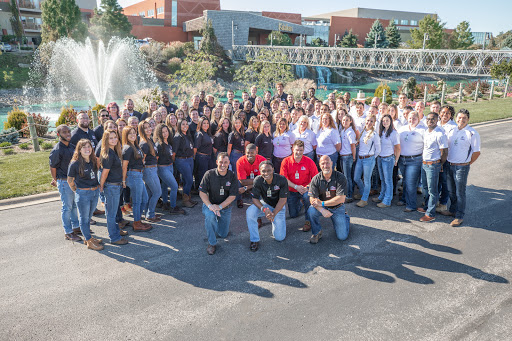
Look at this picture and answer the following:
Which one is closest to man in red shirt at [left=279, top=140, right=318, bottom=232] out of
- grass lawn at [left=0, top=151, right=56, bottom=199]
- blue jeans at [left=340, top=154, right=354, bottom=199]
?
blue jeans at [left=340, top=154, right=354, bottom=199]

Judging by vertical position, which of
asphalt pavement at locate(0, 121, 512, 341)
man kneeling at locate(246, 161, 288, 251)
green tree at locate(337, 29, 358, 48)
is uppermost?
green tree at locate(337, 29, 358, 48)

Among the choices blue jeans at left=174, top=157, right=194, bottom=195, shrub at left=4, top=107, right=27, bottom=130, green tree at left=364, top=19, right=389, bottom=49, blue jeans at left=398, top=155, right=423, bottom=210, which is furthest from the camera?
green tree at left=364, top=19, right=389, bottom=49

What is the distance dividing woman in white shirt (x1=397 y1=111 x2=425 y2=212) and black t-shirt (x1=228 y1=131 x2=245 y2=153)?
12.0ft

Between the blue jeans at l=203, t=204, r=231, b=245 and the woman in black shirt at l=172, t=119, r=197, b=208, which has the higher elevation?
the woman in black shirt at l=172, t=119, r=197, b=208

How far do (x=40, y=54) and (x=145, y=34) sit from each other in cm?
1703

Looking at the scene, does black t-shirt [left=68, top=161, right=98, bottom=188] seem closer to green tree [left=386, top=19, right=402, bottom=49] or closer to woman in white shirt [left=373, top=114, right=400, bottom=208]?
woman in white shirt [left=373, top=114, right=400, bottom=208]

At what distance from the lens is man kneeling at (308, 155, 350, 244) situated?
21.2ft

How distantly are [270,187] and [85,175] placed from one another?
3258 millimetres

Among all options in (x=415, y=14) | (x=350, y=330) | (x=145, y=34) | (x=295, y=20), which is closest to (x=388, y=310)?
(x=350, y=330)

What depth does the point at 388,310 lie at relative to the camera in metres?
4.66

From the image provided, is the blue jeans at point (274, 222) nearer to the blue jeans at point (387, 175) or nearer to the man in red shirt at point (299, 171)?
the man in red shirt at point (299, 171)

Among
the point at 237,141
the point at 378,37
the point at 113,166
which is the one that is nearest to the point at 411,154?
the point at 237,141

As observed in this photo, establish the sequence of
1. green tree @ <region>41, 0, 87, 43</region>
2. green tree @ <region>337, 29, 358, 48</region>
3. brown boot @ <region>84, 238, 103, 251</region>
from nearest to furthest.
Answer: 1. brown boot @ <region>84, 238, 103, 251</region>
2. green tree @ <region>41, 0, 87, 43</region>
3. green tree @ <region>337, 29, 358, 48</region>

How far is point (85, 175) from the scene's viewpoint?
19.5ft
